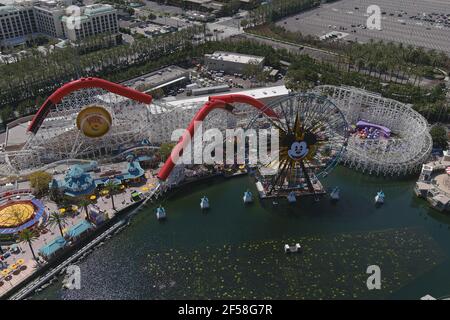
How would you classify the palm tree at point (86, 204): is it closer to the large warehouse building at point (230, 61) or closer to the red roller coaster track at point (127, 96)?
the red roller coaster track at point (127, 96)

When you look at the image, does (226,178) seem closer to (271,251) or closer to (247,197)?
(247,197)

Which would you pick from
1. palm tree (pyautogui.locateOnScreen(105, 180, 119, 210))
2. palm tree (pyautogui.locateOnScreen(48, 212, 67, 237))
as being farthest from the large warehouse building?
palm tree (pyautogui.locateOnScreen(48, 212, 67, 237))

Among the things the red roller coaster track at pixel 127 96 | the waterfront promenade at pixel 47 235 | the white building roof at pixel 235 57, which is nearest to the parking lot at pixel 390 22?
the white building roof at pixel 235 57

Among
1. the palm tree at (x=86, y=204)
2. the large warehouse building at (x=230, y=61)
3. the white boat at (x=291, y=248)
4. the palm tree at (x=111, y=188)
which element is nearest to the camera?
the white boat at (x=291, y=248)

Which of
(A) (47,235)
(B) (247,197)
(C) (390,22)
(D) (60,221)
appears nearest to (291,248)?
(B) (247,197)

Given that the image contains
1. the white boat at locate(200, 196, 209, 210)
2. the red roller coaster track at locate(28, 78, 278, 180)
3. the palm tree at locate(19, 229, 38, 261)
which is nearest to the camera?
the palm tree at locate(19, 229, 38, 261)

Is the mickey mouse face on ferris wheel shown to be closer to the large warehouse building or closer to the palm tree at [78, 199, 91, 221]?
the palm tree at [78, 199, 91, 221]

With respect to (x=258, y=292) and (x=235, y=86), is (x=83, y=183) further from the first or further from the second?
(x=235, y=86)

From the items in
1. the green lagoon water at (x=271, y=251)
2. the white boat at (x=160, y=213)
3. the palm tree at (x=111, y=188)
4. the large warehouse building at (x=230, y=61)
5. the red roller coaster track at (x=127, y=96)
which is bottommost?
the green lagoon water at (x=271, y=251)
